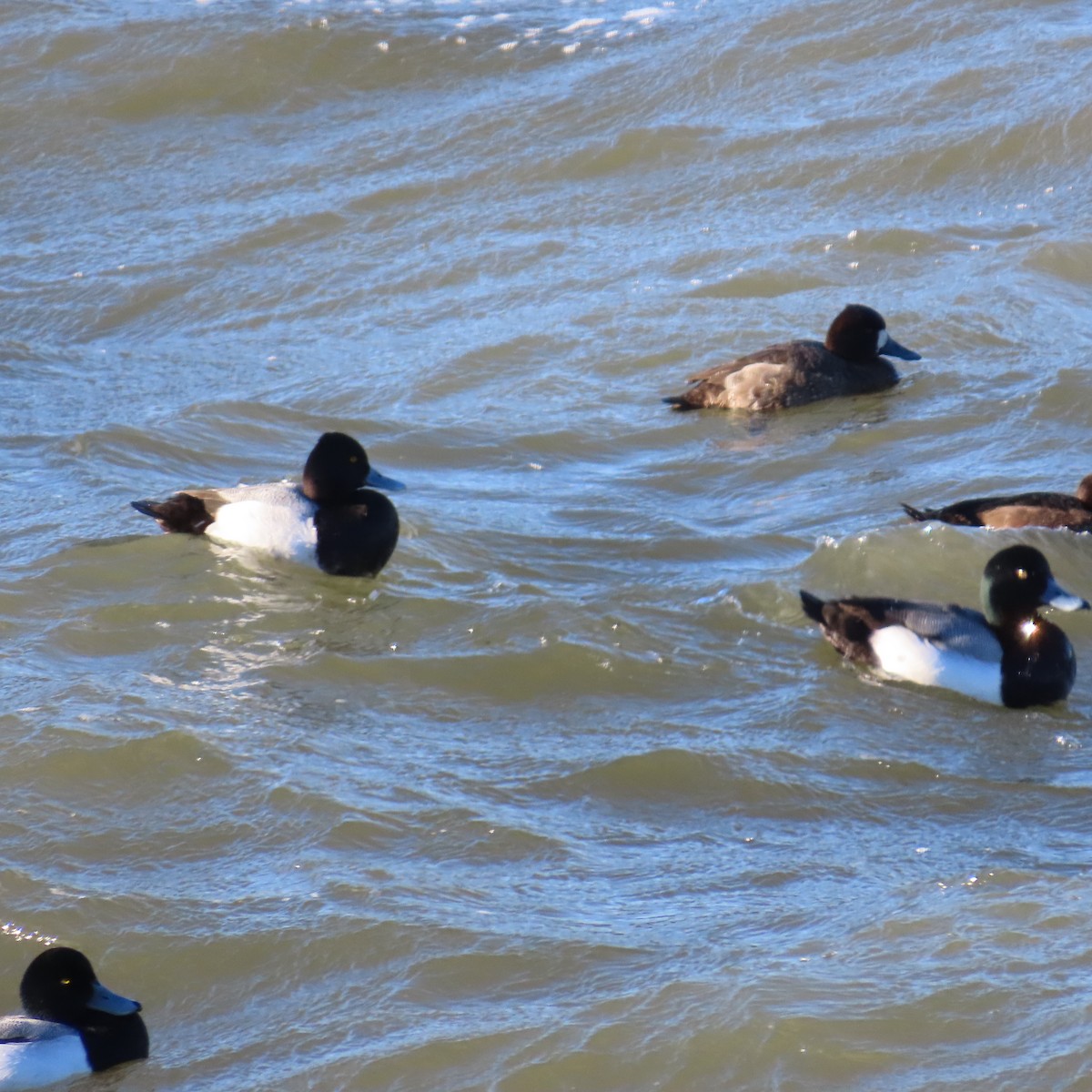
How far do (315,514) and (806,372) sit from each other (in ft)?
10.1

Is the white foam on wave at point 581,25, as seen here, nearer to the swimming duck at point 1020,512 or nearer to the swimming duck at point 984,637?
the swimming duck at point 1020,512

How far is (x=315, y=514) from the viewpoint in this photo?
7422mm

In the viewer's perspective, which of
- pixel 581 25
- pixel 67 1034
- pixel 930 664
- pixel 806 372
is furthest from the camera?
pixel 581 25

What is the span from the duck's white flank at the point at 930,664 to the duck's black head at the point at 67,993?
2.97m

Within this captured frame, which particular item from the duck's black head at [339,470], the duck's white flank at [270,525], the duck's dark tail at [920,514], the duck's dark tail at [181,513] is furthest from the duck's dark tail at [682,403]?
the duck's dark tail at [181,513]

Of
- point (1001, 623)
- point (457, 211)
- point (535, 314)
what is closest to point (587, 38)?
point (457, 211)

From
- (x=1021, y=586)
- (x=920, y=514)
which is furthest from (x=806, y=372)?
(x=1021, y=586)

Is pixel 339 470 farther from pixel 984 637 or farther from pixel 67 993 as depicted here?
pixel 67 993

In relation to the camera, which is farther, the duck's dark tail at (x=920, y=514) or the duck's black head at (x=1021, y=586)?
the duck's dark tail at (x=920, y=514)

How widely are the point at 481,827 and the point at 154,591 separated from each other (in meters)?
2.44

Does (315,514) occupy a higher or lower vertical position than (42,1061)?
higher

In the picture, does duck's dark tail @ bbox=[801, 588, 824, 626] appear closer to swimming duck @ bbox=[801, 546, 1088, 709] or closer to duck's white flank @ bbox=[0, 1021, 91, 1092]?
swimming duck @ bbox=[801, 546, 1088, 709]

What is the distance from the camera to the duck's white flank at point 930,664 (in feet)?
20.3

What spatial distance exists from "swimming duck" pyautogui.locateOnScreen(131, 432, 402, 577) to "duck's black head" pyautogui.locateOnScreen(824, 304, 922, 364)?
115 inches
